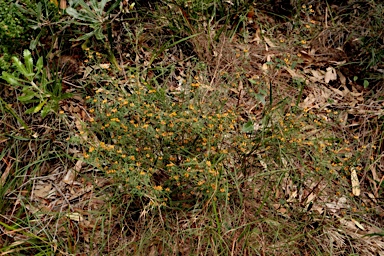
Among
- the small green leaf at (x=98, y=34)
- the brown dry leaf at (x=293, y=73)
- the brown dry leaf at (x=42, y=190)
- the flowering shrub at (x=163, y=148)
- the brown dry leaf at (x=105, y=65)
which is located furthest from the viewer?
the brown dry leaf at (x=293, y=73)

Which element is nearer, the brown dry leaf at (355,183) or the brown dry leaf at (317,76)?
the brown dry leaf at (355,183)

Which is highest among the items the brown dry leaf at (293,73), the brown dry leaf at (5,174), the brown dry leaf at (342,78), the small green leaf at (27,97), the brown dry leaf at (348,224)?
the small green leaf at (27,97)

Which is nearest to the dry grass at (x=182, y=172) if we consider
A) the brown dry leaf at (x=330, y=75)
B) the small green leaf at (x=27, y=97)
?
the small green leaf at (x=27, y=97)

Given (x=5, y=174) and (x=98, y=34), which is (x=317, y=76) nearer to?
(x=98, y=34)

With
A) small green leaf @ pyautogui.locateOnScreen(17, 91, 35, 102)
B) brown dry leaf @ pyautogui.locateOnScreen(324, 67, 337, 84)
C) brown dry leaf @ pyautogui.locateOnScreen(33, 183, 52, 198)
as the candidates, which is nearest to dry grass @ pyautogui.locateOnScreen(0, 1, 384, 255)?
brown dry leaf @ pyautogui.locateOnScreen(33, 183, 52, 198)

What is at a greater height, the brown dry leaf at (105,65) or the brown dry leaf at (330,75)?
the brown dry leaf at (105,65)

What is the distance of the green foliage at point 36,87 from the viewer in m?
2.25

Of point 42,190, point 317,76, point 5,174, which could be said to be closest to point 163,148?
point 42,190

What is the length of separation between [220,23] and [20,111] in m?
1.51

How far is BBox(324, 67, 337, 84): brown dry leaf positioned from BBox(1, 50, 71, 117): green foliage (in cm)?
181

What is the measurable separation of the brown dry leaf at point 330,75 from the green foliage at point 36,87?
5.94ft

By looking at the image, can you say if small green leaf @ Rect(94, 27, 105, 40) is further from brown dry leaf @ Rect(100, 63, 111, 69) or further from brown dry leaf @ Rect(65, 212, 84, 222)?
brown dry leaf @ Rect(65, 212, 84, 222)

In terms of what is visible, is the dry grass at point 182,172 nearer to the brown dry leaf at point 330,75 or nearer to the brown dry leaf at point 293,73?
the brown dry leaf at point 293,73

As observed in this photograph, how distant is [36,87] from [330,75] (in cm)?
203
